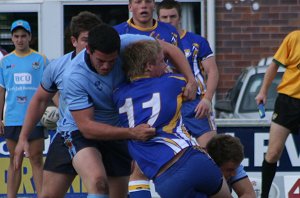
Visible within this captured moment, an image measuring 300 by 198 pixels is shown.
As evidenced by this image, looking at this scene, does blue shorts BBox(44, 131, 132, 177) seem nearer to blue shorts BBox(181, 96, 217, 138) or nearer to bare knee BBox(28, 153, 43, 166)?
blue shorts BBox(181, 96, 217, 138)

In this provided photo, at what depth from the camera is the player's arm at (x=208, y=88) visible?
28.5ft

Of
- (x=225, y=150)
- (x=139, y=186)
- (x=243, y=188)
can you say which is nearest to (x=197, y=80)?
(x=139, y=186)

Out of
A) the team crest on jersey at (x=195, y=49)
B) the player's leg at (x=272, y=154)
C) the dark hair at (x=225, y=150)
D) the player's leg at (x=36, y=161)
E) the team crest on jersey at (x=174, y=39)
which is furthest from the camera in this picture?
the player's leg at (x=36, y=161)

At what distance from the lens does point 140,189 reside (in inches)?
316

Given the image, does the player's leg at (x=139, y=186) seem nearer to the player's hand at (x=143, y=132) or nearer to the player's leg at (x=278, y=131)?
the player's hand at (x=143, y=132)

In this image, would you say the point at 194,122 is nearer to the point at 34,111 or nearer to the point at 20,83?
the point at 34,111

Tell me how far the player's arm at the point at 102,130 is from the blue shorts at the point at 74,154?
0.36 metres

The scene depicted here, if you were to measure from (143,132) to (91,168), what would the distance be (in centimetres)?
73

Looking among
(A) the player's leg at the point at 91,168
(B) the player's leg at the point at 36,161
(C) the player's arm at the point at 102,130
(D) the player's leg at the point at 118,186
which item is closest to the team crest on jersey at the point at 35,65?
(B) the player's leg at the point at 36,161

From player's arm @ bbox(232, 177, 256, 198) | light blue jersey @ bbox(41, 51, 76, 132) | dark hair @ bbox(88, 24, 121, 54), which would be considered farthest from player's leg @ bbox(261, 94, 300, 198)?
dark hair @ bbox(88, 24, 121, 54)

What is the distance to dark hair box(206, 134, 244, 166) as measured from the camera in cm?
720

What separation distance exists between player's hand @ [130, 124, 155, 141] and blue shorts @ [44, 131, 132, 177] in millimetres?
834

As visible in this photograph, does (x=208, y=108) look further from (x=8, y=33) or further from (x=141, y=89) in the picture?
(x=8, y=33)

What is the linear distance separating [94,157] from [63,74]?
0.63 meters
